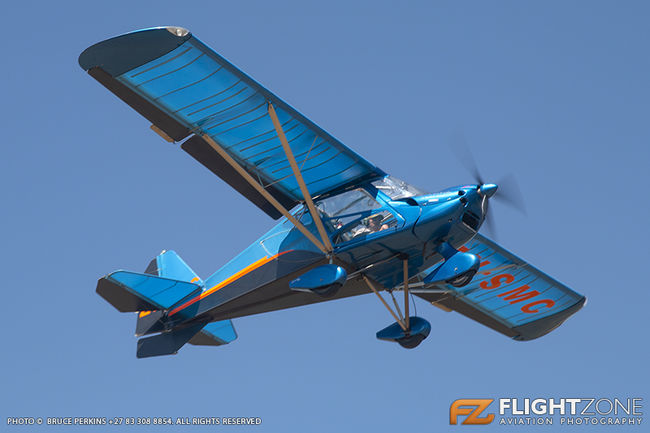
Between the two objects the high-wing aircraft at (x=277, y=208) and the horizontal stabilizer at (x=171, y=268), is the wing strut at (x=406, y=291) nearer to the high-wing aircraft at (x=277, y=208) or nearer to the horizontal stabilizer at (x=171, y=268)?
the high-wing aircraft at (x=277, y=208)

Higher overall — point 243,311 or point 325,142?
point 325,142

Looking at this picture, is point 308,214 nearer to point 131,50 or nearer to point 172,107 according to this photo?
point 172,107

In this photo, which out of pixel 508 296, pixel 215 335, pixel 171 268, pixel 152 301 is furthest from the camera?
pixel 171 268

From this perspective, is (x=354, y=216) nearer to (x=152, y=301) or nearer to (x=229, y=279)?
(x=229, y=279)

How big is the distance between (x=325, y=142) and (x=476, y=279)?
16.4 feet

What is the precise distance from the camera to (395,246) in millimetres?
16922

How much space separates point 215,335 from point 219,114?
238 inches

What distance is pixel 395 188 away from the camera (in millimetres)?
17359

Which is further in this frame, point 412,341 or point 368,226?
point 412,341

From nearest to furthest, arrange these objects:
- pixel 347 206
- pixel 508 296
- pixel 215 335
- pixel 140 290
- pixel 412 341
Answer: pixel 347 206
pixel 412 341
pixel 140 290
pixel 508 296
pixel 215 335

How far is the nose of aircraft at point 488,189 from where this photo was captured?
16766 mm

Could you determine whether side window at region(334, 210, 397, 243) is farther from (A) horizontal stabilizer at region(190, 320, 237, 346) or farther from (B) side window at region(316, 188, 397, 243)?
(A) horizontal stabilizer at region(190, 320, 237, 346)

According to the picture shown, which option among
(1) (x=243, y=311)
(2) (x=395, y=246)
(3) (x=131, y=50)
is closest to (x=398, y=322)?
(2) (x=395, y=246)

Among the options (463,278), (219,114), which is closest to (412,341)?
(463,278)
